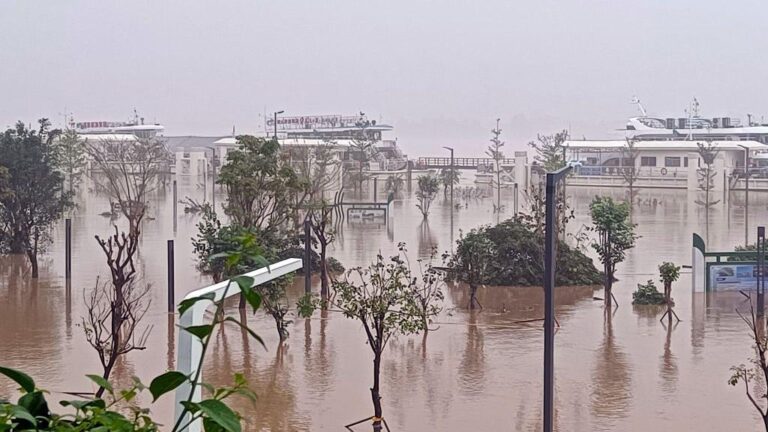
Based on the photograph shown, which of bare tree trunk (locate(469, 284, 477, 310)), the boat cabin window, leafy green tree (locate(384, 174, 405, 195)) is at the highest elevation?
the boat cabin window

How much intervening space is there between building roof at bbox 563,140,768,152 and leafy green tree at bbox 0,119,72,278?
11956 millimetres

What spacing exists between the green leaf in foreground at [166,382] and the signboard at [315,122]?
23224 mm

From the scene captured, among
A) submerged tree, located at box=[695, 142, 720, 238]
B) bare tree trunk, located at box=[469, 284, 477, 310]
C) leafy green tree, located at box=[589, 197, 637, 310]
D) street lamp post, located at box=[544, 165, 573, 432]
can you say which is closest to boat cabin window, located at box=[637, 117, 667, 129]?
submerged tree, located at box=[695, 142, 720, 238]

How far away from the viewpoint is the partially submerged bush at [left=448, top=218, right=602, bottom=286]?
23.7 feet

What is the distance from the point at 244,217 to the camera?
252 inches

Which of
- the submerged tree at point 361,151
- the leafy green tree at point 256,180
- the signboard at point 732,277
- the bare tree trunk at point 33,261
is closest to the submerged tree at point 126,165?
the submerged tree at point 361,151

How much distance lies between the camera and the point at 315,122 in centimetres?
2455

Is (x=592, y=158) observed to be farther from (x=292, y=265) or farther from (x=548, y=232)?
(x=292, y=265)

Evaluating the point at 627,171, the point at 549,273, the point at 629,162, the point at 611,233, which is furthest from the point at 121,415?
the point at 629,162

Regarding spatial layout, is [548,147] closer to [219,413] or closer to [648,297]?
[648,297]

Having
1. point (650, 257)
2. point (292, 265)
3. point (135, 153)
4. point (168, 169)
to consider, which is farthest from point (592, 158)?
point (292, 265)

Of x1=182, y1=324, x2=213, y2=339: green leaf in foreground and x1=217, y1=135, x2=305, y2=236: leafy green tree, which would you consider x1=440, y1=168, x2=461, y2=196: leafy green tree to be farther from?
x1=182, y1=324, x2=213, y2=339: green leaf in foreground

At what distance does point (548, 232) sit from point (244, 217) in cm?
372

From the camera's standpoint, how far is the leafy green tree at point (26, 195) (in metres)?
8.14
